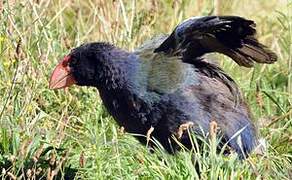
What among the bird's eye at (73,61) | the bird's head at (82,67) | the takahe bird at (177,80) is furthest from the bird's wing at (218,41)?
the bird's eye at (73,61)

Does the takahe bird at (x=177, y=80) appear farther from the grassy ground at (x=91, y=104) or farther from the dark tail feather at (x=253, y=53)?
the grassy ground at (x=91, y=104)

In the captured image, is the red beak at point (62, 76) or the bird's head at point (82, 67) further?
the red beak at point (62, 76)

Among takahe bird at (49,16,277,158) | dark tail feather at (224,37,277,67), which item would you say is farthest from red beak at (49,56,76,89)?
dark tail feather at (224,37,277,67)

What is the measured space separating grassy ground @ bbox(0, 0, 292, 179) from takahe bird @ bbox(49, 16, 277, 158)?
7.1 inches

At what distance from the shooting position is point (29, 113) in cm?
591

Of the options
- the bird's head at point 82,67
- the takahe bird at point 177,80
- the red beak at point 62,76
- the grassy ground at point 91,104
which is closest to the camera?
the grassy ground at point 91,104

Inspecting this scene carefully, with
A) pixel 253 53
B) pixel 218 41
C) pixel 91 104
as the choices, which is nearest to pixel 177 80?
pixel 218 41

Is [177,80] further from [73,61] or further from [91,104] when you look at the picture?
[91,104]

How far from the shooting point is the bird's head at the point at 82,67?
5555 millimetres

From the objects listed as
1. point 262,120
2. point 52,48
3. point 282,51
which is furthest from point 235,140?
point 282,51

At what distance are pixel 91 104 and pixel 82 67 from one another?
0.80 m

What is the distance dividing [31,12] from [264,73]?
176 centimetres

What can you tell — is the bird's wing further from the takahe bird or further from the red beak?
the red beak

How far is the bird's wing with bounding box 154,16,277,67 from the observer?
5.47 m
